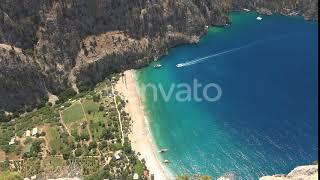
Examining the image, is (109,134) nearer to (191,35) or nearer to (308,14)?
(191,35)

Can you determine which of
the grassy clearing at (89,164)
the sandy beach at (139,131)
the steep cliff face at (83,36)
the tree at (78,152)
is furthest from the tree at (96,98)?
the grassy clearing at (89,164)

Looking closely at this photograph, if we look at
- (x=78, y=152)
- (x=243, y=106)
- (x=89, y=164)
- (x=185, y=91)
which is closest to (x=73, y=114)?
(x=78, y=152)

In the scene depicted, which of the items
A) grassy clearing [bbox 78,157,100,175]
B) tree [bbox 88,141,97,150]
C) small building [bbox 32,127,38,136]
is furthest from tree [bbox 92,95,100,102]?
grassy clearing [bbox 78,157,100,175]

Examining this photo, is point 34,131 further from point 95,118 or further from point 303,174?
point 303,174

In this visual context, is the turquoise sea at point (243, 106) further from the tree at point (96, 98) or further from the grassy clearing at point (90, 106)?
the grassy clearing at point (90, 106)

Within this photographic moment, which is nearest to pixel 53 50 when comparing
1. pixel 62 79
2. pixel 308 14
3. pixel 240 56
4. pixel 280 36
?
pixel 62 79
